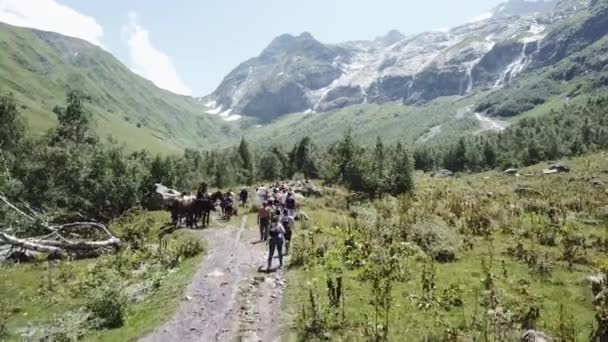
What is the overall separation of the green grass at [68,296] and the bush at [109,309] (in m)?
0.34

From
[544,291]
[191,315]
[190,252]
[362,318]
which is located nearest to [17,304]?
[190,252]

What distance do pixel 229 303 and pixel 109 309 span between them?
4.84 m

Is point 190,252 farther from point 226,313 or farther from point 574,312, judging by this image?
point 574,312

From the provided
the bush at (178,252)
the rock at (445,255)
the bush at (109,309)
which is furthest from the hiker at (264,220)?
the bush at (109,309)

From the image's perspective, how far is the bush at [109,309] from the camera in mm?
20859

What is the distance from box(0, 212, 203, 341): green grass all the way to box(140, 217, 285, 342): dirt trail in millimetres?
731

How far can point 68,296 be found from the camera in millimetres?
28453

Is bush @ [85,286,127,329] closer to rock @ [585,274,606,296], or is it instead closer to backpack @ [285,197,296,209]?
backpack @ [285,197,296,209]

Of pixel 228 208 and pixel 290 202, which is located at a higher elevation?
pixel 290 202

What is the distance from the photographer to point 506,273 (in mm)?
24078

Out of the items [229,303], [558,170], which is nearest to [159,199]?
[229,303]

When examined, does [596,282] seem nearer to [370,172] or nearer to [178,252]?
[178,252]

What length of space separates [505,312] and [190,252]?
1866 cm

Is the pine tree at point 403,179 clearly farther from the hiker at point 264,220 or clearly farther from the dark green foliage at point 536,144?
the dark green foliage at point 536,144
